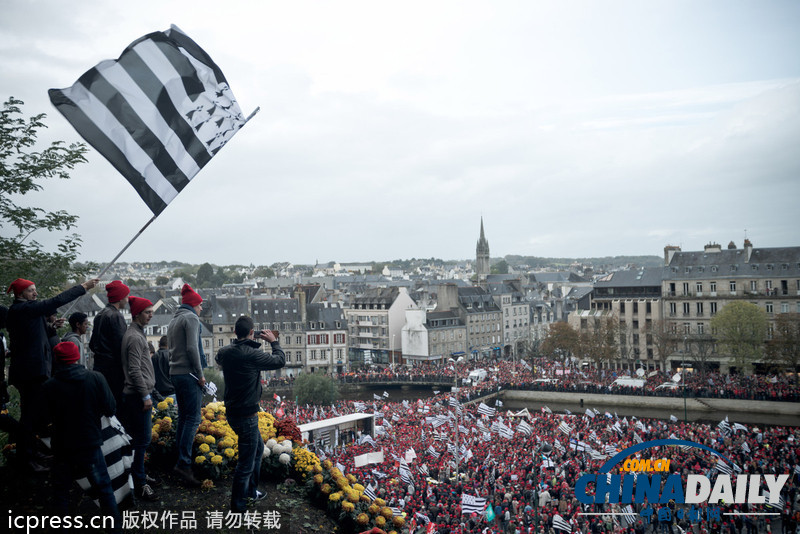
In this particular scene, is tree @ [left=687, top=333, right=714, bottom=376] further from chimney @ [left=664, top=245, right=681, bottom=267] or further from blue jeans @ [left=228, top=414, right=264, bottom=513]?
blue jeans @ [left=228, top=414, right=264, bottom=513]

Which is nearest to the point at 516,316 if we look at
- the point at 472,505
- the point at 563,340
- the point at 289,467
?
the point at 563,340

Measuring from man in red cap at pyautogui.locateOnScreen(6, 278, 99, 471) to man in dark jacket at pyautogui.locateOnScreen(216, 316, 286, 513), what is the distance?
2057mm

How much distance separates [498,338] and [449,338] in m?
11.9

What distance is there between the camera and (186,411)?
31.6 feet

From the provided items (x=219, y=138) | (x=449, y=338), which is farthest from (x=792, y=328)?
(x=219, y=138)

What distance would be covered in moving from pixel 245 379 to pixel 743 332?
65287mm

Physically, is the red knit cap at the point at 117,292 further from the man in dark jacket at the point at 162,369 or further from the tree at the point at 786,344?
the tree at the point at 786,344

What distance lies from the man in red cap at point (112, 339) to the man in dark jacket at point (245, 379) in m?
1.54

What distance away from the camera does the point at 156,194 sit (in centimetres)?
973

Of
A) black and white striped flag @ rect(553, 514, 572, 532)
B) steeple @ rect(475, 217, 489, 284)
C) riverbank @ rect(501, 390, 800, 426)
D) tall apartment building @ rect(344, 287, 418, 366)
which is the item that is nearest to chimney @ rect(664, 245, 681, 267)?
riverbank @ rect(501, 390, 800, 426)

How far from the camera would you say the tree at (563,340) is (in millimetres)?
72625

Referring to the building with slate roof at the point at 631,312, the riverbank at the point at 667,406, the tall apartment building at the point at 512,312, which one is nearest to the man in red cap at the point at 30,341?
the riverbank at the point at 667,406

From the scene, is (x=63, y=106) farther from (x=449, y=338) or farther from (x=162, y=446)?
(x=449, y=338)

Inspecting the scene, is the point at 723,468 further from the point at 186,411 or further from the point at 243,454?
the point at 186,411
